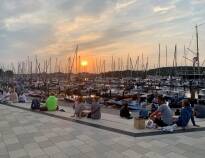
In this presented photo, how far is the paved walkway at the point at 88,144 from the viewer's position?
28.8 feet

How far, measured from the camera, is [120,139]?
410 inches

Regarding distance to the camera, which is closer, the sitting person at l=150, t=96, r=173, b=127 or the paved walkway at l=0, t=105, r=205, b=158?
the paved walkway at l=0, t=105, r=205, b=158

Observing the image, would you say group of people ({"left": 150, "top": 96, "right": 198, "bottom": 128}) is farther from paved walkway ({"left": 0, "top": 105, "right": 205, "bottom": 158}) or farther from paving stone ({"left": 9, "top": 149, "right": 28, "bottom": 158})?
paving stone ({"left": 9, "top": 149, "right": 28, "bottom": 158})

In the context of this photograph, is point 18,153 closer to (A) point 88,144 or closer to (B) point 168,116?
(A) point 88,144

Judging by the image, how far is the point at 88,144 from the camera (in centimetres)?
984

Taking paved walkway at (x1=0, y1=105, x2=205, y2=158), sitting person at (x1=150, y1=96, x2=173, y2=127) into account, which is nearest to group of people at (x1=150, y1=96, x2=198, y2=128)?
sitting person at (x1=150, y1=96, x2=173, y2=127)

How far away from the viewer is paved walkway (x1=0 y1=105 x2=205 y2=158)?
28.8 feet

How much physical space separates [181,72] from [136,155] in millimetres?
65784

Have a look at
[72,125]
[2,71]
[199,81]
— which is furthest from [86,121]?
[2,71]

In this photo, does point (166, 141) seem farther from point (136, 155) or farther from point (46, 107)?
point (46, 107)

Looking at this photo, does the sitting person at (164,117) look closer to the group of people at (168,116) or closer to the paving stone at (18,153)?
the group of people at (168,116)

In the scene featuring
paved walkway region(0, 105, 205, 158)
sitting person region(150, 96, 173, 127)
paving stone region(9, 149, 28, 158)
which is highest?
sitting person region(150, 96, 173, 127)

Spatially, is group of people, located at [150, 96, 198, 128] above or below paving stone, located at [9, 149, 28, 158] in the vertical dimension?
above

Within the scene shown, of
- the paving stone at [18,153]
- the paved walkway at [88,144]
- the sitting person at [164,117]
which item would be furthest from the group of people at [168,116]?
the paving stone at [18,153]
